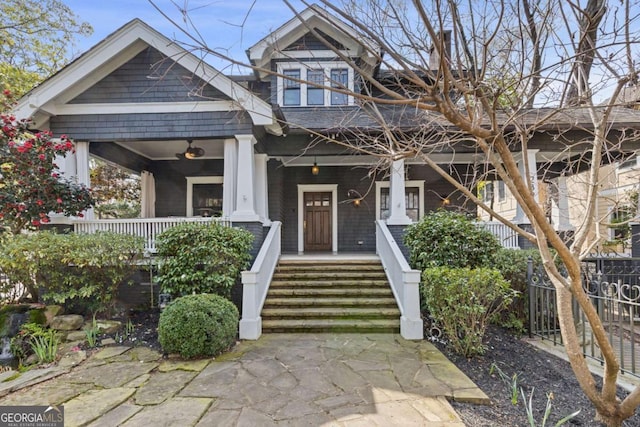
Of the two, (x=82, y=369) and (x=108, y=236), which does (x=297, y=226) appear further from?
(x=82, y=369)

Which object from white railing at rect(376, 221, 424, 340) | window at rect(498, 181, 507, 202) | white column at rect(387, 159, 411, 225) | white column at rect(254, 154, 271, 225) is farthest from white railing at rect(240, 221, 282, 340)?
window at rect(498, 181, 507, 202)

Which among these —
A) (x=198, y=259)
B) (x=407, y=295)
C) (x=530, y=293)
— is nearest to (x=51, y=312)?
(x=198, y=259)

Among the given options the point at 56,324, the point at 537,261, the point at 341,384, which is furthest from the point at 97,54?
the point at 537,261

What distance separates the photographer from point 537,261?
18.8 feet

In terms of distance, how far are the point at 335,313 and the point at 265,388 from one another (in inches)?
90.5

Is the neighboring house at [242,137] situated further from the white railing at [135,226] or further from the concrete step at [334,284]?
the concrete step at [334,284]

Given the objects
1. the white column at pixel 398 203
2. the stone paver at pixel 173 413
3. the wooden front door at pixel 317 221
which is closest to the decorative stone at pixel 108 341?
the stone paver at pixel 173 413

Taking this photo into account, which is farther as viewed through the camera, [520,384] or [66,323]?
[66,323]

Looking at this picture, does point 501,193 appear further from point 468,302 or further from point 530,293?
point 468,302

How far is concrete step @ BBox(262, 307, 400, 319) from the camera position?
559cm

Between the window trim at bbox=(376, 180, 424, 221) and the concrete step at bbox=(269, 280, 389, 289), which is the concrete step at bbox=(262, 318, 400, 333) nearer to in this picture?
the concrete step at bbox=(269, 280, 389, 289)

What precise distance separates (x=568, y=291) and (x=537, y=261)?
3.56m

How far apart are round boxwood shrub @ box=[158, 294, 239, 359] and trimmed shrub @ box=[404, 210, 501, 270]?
3464mm

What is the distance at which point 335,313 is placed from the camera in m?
5.61
